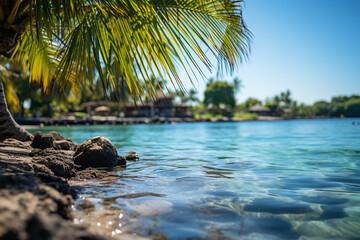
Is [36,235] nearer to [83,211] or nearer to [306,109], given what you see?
[83,211]

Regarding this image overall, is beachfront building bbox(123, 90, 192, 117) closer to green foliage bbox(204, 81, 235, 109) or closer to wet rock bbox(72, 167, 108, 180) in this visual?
green foliage bbox(204, 81, 235, 109)

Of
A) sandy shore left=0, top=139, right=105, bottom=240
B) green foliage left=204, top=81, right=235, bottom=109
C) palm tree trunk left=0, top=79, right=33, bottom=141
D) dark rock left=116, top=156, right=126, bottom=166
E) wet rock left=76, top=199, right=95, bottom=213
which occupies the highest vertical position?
green foliage left=204, top=81, right=235, bottom=109

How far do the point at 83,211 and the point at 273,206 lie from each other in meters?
2.08

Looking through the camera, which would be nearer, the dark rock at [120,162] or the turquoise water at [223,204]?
the turquoise water at [223,204]

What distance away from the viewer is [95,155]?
520 centimetres

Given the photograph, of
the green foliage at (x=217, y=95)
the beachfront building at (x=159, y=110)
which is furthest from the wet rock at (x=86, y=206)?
the green foliage at (x=217, y=95)

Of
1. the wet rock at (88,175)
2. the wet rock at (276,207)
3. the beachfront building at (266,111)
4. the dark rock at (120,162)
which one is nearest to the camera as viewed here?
the wet rock at (276,207)

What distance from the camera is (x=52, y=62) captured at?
6168 mm

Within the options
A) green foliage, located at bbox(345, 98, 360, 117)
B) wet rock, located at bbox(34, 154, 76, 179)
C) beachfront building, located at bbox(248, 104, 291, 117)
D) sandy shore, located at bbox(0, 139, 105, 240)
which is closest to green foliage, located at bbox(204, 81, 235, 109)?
beachfront building, located at bbox(248, 104, 291, 117)

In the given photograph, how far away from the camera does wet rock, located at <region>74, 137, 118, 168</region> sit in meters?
5.21

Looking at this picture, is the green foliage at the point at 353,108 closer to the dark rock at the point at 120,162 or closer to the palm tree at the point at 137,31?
the dark rock at the point at 120,162

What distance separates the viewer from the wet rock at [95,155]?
5.21m

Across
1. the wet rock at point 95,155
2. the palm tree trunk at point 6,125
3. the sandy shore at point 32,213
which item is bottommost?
the wet rock at point 95,155

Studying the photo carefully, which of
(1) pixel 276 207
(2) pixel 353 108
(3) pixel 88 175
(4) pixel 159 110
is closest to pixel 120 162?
(3) pixel 88 175
